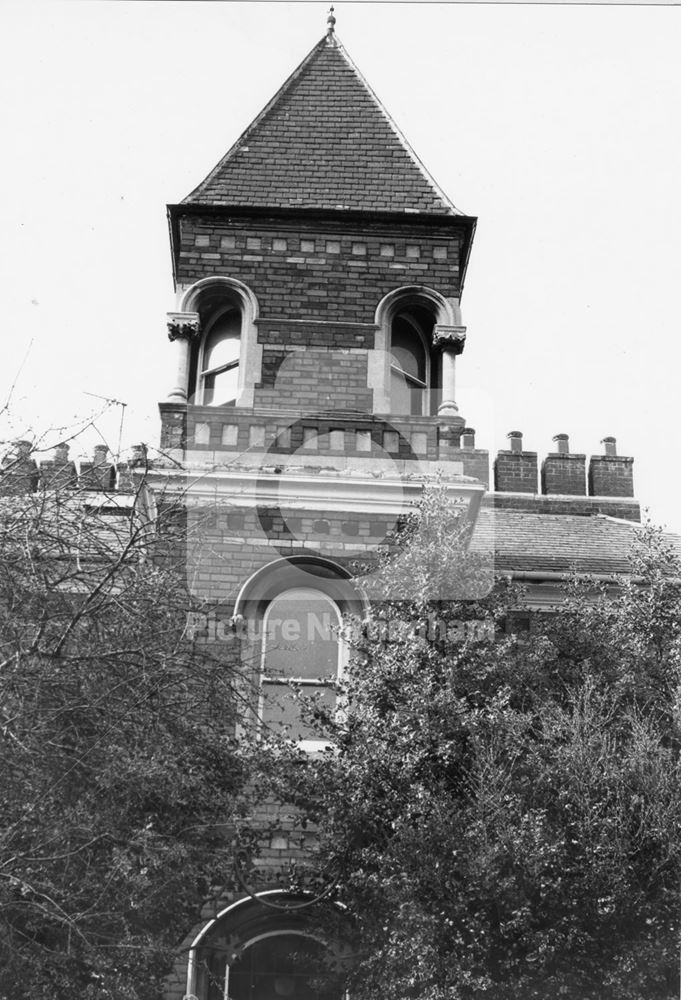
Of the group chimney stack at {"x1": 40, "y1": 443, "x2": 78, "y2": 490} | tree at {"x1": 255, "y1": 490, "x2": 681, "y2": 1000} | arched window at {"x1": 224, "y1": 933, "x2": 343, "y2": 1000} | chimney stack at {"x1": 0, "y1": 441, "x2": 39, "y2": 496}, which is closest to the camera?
chimney stack at {"x1": 0, "y1": 441, "x2": 39, "y2": 496}

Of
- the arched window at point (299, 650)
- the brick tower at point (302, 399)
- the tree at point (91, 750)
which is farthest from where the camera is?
the arched window at point (299, 650)

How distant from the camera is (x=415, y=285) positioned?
17.2 m

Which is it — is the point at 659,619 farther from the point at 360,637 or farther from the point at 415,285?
the point at 415,285

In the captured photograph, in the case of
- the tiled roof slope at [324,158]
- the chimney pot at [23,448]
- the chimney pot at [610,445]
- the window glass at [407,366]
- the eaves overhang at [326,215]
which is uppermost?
the tiled roof slope at [324,158]

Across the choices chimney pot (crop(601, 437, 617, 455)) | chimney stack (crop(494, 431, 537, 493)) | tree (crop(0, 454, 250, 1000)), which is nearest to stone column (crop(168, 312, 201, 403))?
tree (crop(0, 454, 250, 1000))

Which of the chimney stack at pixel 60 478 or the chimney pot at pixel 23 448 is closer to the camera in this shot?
the chimney pot at pixel 23 448

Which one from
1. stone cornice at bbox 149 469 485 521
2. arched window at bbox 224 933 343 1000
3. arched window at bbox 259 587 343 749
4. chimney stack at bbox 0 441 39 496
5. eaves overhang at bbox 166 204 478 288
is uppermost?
eaves overhang at bbox 166 204 478 288

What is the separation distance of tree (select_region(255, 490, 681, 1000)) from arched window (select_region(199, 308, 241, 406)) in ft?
14.1

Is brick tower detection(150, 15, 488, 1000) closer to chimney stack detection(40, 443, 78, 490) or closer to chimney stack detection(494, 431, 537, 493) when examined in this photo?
chimney stack detection(40, 443, 78, 490)

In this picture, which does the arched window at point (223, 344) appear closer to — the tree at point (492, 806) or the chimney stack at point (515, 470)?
the tree at point (492, 806)

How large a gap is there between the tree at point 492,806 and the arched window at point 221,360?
4.30 metres

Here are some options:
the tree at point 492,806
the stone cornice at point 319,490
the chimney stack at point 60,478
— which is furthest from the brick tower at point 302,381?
the chimney stack at point 60,478

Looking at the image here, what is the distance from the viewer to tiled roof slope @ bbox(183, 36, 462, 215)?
17.6 meters

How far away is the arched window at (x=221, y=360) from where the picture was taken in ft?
55.6
